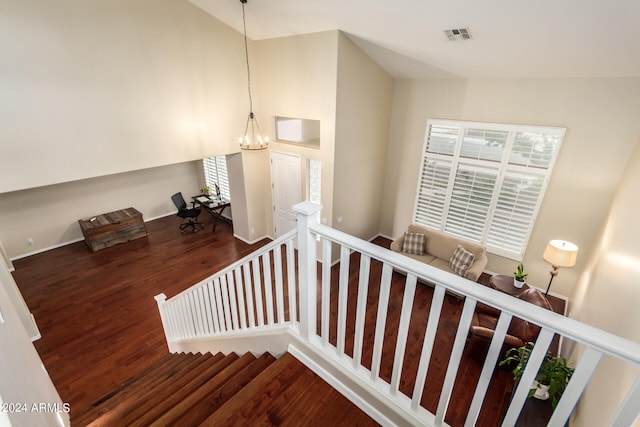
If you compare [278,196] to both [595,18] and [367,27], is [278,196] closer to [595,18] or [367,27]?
[367,27]

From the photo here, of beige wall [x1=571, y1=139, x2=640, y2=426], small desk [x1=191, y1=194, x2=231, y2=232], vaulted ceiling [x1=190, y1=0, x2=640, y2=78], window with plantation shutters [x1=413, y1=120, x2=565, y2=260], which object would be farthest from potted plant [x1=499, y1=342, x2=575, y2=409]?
small desk [x1=191, y1=194, x2=231, y2=232]

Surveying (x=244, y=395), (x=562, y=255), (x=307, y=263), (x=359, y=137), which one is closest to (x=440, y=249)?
(x=562, y=255)

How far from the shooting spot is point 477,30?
321 centimetres

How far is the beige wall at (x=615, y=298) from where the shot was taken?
5.13 ft

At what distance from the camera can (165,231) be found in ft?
24.4

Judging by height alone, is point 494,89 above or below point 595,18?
below

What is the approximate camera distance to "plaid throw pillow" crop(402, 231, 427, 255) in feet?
18.0

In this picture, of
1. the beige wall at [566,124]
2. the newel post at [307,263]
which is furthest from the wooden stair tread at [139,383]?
the beige wall at [566,124]

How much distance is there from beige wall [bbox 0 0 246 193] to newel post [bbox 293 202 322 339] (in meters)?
3.97

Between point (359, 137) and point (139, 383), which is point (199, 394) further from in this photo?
point (359, 137)

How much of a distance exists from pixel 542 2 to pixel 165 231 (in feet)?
26.0

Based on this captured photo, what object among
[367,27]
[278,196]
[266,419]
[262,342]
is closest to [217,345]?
[262,342]

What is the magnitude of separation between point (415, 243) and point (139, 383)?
4578mm

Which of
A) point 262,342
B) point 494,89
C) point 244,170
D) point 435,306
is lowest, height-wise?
point 262,342
